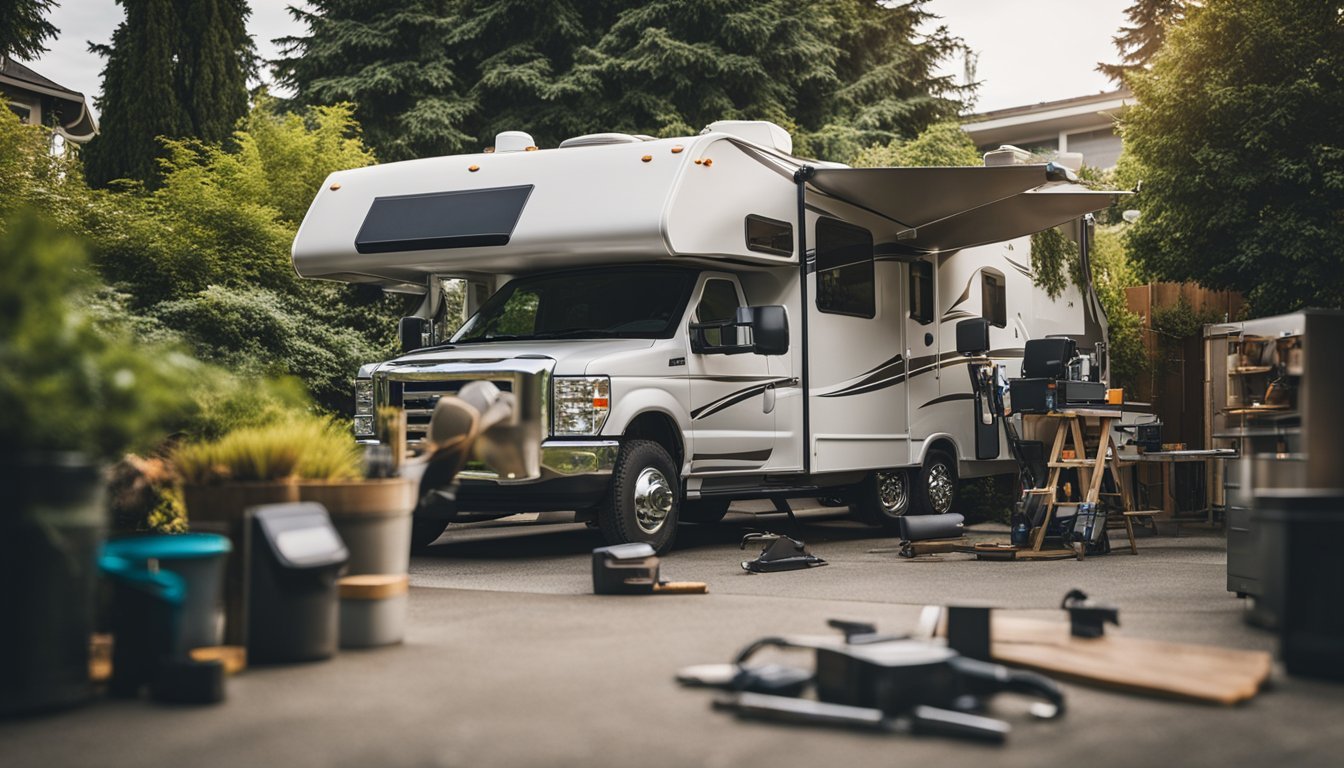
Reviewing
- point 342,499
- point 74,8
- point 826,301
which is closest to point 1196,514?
point 826,301

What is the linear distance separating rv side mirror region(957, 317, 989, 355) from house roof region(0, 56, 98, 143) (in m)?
22.5

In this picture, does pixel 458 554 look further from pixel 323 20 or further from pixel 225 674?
pixel 323 20

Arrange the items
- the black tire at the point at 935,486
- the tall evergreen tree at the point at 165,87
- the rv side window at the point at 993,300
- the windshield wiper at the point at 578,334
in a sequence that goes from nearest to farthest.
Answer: the windshield wiper at the point at 578,334 → the black tire at the point at 935,486 → the rv side window at the point at 993,300 → the tall evergreen tree at the point at 165,87

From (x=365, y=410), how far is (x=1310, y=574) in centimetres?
668

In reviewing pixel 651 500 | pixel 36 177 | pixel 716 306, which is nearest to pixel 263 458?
pixel 651 500

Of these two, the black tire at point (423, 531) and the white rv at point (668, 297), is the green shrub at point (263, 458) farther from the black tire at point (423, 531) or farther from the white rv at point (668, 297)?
the black tire at point (423, 531)

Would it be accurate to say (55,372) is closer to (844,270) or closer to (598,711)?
(598,711)

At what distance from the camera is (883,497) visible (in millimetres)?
12438

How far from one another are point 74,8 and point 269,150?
9876 mm

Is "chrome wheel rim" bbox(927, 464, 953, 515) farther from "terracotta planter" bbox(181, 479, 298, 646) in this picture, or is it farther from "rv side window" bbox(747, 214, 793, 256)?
"terracotta planter" bbox(181, 479, 298, 646)

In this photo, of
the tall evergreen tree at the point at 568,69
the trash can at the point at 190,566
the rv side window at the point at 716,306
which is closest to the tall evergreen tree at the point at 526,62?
the tall evergreen tree at the point at 568,69

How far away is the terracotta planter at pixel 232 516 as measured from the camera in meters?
5.53

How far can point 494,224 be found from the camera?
32.6 feet

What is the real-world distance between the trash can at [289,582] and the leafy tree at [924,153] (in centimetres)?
1871
